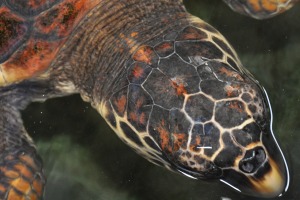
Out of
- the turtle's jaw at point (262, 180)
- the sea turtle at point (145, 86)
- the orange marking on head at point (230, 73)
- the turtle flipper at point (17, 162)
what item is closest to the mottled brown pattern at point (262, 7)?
the sea turtle at point (145, 86)

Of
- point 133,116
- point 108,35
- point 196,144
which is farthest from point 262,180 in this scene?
point 108,35

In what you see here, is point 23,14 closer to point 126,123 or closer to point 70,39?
point 70,39

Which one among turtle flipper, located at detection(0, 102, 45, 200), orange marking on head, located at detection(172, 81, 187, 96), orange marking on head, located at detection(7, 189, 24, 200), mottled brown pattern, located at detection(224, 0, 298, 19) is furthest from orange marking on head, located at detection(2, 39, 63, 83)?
mottled brown pattern, located at detection(224, 0, 298, 19)

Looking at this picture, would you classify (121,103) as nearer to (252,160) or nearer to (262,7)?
(252,160)

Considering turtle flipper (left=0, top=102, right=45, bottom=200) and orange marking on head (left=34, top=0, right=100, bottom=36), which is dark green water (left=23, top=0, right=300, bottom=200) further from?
orange marking on head (left=34, top=0, right=100, bottom=36)

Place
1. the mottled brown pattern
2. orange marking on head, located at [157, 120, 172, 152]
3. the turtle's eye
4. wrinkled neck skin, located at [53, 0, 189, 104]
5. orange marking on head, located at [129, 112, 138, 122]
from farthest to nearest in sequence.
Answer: the mottled brown pattern
wrinkled neck skin, located at [53, 0, 189, 104]
orange marking on head, located at [129, 112, 138, 122]
orange marking on head, located at [157, 120, 172, 152]
the turtle's eye

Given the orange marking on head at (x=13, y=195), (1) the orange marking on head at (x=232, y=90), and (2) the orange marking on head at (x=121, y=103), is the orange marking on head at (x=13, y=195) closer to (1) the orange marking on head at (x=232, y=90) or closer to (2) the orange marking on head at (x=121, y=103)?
(2) the orange marking on head at (x=121, y=103)
